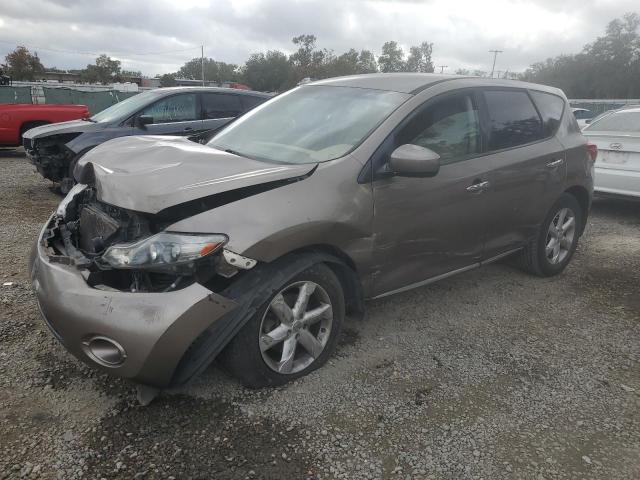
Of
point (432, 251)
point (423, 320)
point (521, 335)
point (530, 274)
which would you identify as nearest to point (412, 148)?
point (432, 251)

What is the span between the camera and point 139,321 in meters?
2.26

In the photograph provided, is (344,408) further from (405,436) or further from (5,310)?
(5,310)

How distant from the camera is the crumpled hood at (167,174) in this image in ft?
8.07

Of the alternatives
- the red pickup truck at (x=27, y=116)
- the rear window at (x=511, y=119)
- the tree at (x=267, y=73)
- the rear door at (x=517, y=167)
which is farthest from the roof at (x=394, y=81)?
the tree at (x=267, y=73)

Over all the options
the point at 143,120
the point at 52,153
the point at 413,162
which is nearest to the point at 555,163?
the point at 413,162

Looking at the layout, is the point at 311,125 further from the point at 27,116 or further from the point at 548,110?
the point at 27,116

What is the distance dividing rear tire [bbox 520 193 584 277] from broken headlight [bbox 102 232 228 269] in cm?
312

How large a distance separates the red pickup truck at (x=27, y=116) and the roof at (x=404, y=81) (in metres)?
7.75

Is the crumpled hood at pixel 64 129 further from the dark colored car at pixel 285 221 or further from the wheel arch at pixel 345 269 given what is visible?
the wheel arch at pixel 345 269

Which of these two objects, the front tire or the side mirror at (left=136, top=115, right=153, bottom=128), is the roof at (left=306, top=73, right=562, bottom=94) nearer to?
the front tire

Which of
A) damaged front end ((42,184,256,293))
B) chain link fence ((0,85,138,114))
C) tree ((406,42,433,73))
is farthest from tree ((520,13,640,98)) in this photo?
damaged front end ((42,184,256,293))

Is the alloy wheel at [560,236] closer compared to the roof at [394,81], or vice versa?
the roof at [394,81]

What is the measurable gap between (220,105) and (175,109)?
731 millimetres

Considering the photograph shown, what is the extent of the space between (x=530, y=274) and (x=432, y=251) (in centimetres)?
181
